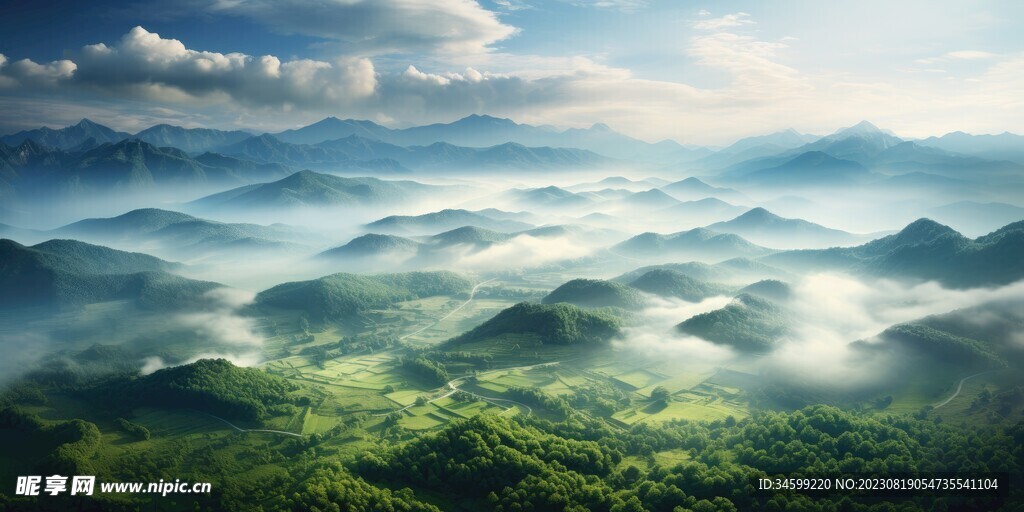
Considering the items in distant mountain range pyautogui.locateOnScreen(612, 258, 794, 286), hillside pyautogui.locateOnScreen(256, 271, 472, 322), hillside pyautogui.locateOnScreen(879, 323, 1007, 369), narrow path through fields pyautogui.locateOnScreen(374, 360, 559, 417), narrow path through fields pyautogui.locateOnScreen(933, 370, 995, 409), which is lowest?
narrow path through fields pyautogui.locateOnScreen(374, 360, 559, 417)

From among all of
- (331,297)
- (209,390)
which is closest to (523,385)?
(209,390)

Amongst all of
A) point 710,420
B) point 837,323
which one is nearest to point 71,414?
point 710,420

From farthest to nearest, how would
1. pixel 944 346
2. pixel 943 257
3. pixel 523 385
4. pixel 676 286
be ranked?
pixel 676 286 → pixel 943 257 → pixel 523 385 → pixel 944 346

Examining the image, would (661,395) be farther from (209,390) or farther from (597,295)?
(209,390)

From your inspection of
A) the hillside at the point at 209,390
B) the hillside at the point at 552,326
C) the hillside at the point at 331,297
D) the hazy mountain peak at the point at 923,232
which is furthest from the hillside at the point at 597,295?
the hazy mountain peak at the point at 923,232

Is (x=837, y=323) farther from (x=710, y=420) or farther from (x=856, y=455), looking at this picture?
(x=856, y=455)

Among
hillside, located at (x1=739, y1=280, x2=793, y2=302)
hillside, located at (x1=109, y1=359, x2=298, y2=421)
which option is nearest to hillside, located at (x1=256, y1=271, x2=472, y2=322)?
hillside, located at (x1=109, y1=359, x2=298, y2=421)

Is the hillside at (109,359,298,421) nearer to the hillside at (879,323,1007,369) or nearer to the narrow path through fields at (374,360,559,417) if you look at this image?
the narrow path through fields at (374,360,559,417)
